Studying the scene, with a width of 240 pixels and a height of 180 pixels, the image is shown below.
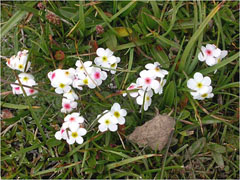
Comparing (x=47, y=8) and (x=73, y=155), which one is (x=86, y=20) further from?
(x=73, y=155)

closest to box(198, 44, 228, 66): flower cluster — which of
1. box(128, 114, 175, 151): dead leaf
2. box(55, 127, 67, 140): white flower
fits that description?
box(128, 114, 175, 151): dead leaf

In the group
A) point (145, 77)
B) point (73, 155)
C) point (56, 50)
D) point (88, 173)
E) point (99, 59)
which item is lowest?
point (88, 173)

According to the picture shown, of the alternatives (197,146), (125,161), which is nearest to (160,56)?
(197,146)

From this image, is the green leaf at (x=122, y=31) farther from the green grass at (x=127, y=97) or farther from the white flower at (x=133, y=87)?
the white flower at (x=133, y=87)

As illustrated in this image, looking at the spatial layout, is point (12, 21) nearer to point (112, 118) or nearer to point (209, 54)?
point (112, 118)

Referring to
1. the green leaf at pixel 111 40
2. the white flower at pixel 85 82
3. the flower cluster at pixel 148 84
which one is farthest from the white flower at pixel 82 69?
the flower cluster at pixel 148 84

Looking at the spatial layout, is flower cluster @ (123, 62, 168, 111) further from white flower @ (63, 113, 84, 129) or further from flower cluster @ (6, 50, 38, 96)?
flower cluster @ (6, 50, 38, 96)

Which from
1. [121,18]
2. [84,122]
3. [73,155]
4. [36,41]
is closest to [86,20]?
[121,18]
